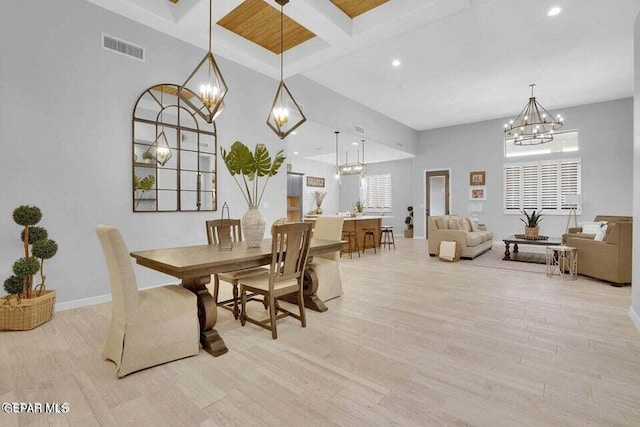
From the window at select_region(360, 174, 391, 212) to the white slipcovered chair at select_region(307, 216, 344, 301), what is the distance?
8274 millimetres

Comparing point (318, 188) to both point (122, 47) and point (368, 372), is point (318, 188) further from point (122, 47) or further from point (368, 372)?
point (368, 372)

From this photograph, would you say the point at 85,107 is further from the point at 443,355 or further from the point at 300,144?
the point at 300,144

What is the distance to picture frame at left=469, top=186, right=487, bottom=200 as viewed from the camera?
9.22 meters

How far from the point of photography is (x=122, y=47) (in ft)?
12.3

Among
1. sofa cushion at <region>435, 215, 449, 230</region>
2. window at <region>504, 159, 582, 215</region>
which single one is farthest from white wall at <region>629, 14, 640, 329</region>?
window at <region>504, 159, 582, 215</region>

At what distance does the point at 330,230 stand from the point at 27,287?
120 inches

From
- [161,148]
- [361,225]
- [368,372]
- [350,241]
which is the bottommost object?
[368,372]

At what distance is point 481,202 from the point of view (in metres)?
9.30

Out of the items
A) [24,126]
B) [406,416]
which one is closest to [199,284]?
[406,416]

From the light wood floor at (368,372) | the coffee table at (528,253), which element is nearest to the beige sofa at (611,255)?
the coffee table at (528,253)

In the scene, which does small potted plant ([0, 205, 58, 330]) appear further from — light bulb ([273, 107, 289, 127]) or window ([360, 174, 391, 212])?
window ([360, 174, 391, 212])

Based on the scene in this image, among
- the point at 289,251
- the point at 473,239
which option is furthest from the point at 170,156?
the point at 473,239

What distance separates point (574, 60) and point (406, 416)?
6.50 metres

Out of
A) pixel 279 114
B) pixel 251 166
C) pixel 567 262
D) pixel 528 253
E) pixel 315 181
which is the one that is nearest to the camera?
pixel 251 166
